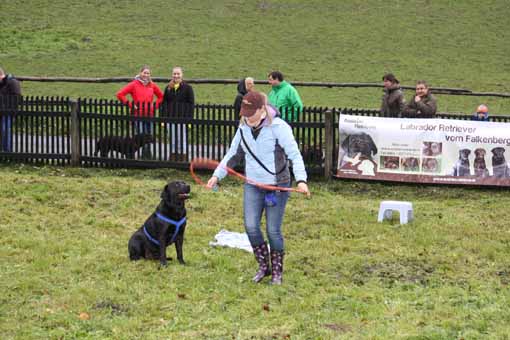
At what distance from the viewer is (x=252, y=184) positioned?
8.53m

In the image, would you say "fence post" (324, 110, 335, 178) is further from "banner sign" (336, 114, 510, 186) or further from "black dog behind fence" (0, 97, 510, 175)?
"banner sign" (336, 114, 510, 186)

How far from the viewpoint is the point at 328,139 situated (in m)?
14.8

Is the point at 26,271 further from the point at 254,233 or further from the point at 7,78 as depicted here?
the point at 7,78

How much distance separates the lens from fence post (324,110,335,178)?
48.3ft

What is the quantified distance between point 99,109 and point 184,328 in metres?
8.86

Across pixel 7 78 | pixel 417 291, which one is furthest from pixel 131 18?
pixel 417 291

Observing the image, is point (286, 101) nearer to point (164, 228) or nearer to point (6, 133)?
point (6, 133)

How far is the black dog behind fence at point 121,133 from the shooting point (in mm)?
15258

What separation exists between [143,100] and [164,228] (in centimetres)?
725

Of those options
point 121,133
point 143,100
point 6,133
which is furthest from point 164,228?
point 6,133

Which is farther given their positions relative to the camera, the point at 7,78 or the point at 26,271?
the point at 7,78

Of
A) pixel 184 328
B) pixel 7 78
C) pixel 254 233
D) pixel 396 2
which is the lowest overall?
pixel 184 328

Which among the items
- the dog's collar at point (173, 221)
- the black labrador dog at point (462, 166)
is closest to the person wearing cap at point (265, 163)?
the dog's collar at point (173, 221)

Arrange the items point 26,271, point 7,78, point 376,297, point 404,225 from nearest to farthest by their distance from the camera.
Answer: point 376,297, point 26,271, point 404,225, point 7,78
